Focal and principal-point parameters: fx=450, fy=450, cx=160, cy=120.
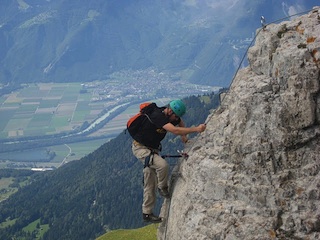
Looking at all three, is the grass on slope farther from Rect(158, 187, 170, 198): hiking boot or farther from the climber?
Rect(158, 187, 170, 198): hiking boot

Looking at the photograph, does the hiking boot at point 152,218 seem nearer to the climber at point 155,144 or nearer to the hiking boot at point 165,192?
the climber at point 155,144

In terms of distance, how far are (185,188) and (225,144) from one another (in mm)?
A: 2309

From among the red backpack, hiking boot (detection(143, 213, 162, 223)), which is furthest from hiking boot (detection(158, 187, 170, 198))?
the red backpack

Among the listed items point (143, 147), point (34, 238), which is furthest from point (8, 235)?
point (143, 147)

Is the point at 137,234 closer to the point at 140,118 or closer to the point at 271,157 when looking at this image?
the point at 140,118

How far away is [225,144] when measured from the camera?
46.0 feet

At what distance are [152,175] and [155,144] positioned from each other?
1.20 m

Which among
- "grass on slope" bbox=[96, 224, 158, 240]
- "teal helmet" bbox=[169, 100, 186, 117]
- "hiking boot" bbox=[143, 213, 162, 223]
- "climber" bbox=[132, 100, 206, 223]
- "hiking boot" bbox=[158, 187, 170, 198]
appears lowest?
"grass on slope" bbox=[96, 224, 158, 240]

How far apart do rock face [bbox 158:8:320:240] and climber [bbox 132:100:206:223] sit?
7.05 feet

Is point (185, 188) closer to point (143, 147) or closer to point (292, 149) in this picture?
point (143, 147)

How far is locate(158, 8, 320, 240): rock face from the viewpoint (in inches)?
494

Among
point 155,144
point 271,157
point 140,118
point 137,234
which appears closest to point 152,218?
point 155,144

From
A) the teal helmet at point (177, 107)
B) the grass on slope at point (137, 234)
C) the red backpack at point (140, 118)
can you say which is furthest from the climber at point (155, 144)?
the grass on slope at point (137, 234)

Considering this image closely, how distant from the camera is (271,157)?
42.1 ft
